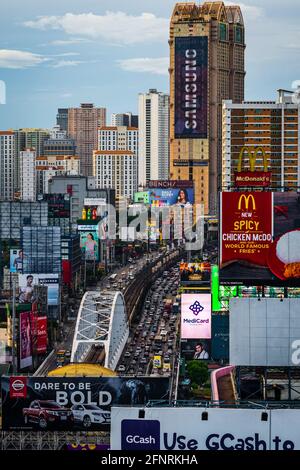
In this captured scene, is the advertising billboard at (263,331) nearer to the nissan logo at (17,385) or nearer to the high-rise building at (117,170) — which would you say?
the nissan logo at (17,385)

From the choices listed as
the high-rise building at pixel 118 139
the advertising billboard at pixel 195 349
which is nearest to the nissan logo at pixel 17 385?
the advertising billboard at pixel 195 349

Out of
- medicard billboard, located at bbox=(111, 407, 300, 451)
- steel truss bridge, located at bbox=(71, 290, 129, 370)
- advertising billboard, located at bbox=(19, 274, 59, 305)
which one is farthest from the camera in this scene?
advertising billboard, located at bbox=(19, 274, 59, 305)

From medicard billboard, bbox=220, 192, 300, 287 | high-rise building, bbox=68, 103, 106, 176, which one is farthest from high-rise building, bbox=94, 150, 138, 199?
medicard billboard, bbox=220, 192, 300, 287

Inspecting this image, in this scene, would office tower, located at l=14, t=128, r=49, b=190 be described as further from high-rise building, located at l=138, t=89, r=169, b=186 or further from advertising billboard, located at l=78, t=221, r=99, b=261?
advertising billboard, located at l=78, t=221, r=99, b=261
